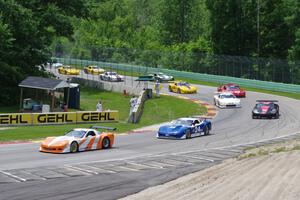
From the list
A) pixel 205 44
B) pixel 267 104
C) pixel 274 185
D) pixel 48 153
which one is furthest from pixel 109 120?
pixel 205 44

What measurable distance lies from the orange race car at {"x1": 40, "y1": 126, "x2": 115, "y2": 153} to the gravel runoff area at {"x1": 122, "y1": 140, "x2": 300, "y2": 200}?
7.51 metres

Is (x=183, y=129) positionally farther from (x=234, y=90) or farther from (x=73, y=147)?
(x=234, y=90)

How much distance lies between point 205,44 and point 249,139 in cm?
7300

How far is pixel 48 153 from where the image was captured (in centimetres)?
2773

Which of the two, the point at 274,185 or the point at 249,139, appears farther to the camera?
the point at 249,139

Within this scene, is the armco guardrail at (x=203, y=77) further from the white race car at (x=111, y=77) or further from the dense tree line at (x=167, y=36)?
the white race car at (x=111, y=77)

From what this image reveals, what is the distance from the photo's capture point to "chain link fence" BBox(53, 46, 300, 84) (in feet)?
239

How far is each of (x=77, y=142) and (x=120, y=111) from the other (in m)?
25.5

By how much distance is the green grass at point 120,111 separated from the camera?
35812 millimetres

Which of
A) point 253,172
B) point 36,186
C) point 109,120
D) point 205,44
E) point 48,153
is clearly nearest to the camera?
point 36,186

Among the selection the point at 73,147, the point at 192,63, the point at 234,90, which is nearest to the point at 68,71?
the point at 192,63

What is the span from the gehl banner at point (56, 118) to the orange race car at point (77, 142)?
11.8 m

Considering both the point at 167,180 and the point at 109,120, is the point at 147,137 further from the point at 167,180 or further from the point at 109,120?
the point at 167,180

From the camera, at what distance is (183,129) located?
35.0 m
